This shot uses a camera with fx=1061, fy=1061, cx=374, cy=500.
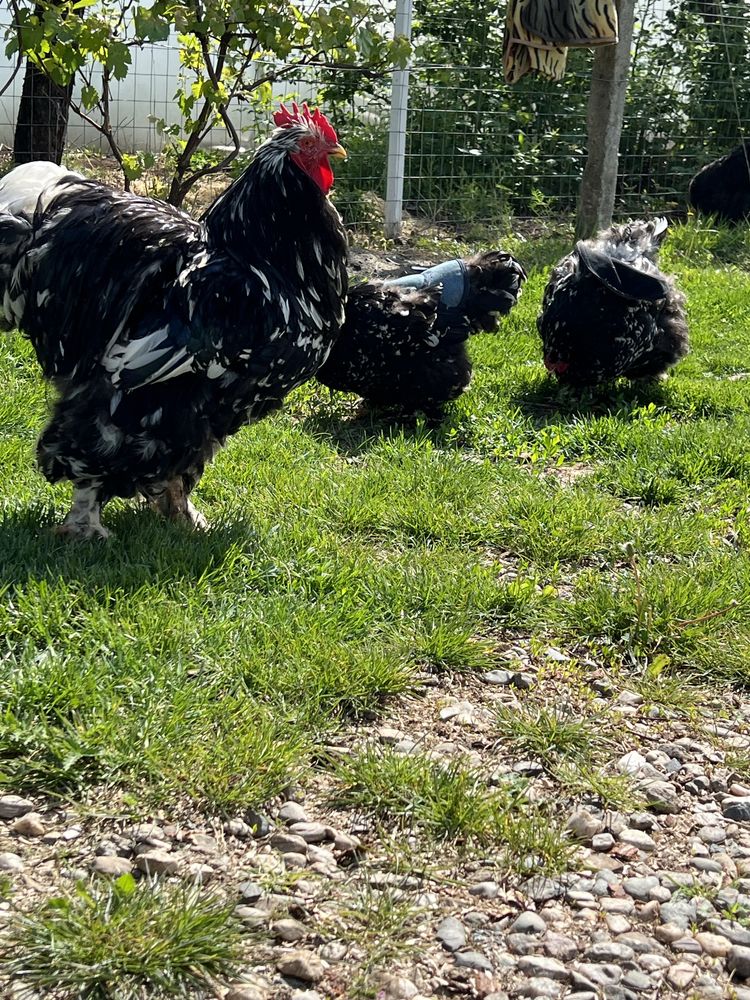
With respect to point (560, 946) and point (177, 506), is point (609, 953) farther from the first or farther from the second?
point (177, 506)

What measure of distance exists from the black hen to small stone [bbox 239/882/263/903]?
11.1 meters

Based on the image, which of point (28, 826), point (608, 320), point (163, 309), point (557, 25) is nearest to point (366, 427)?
point (608, 320)

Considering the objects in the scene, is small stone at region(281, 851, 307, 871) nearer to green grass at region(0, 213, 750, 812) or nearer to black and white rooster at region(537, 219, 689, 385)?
green grass at region(0, 213, 750, 812)

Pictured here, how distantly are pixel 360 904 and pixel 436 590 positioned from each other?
5.37 ft

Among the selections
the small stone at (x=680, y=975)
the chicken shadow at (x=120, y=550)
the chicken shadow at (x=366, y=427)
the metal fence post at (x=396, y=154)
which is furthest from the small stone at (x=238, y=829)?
the metal fence post at (x=396, y=154)

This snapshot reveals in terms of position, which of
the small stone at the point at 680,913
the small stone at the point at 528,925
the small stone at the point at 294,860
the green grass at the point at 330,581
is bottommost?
the small stone at the point at 528,925

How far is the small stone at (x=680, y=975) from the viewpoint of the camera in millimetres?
2367

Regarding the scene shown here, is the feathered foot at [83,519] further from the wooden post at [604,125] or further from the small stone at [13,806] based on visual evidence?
the wooden post at [604,125]

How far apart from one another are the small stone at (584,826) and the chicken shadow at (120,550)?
1707 millimetres

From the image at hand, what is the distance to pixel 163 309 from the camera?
417cm

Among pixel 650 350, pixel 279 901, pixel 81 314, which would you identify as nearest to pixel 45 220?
pixel 81 314

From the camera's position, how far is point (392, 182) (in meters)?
10.5

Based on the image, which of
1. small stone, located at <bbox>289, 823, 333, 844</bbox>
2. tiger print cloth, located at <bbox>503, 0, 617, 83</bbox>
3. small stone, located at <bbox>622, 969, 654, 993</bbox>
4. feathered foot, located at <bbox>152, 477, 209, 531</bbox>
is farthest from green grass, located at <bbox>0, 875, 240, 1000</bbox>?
tiger print cloth, located at <bbox>503, 0, 617, 83</bbox>

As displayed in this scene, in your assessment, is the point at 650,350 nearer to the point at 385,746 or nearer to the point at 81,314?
the point at 81,314
